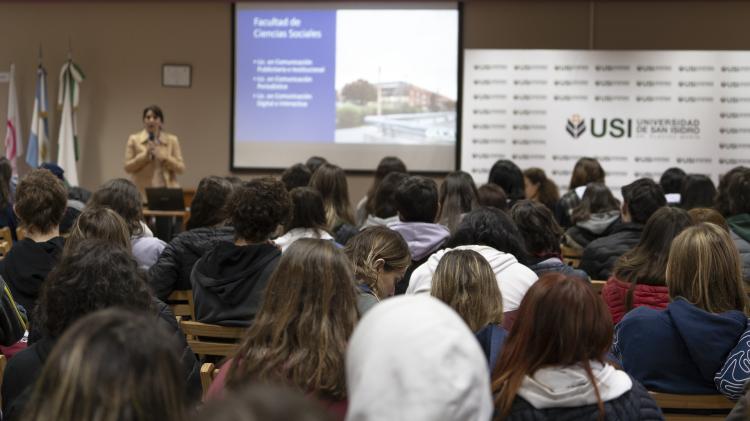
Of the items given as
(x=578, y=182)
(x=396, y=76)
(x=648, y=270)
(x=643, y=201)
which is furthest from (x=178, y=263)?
(x=396, y=76)

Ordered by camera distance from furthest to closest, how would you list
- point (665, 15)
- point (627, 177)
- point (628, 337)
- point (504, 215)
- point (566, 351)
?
point (665, 15) → point (627, 177) → point (504, 215) → point (628, 337) → point (566, 351)

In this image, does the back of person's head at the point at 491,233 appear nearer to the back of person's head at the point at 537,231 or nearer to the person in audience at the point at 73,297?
the back of person's head at the point at 537,231

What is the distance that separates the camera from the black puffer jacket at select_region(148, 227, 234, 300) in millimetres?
3903

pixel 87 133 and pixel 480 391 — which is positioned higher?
pixel 87 133

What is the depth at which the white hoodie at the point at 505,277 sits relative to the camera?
331 cm

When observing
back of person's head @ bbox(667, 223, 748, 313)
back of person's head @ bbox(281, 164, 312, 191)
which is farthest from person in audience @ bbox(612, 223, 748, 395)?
back of person's head @ bbox(281, 164, 312, 191)

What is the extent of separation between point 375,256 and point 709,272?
1.10 m

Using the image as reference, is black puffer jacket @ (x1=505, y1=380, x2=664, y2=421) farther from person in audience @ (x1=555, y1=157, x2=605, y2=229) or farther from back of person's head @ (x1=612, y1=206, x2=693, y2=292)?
person in audience @ (x1=555, y1=157, x2=605, y2=229)

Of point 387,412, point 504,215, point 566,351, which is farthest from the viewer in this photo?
point 504,215

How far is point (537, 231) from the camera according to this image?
4.11 metres

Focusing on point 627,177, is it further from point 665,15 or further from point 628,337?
point 628,337

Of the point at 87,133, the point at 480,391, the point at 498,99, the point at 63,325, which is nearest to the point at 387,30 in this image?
the point at 498,99

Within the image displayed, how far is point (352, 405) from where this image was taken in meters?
1.33

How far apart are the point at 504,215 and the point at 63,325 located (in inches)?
80.9
